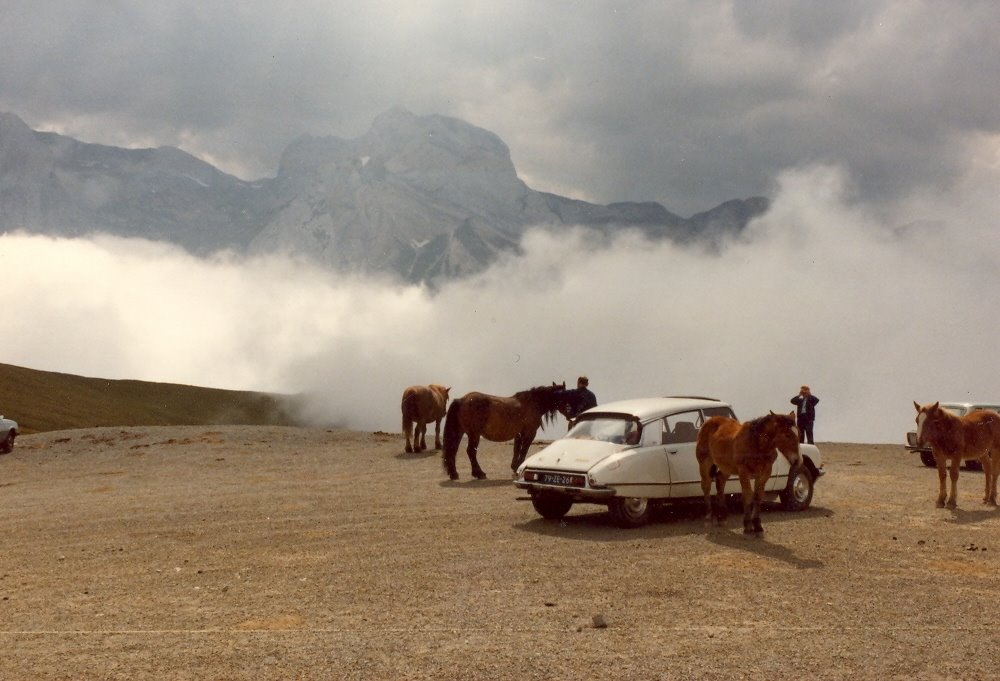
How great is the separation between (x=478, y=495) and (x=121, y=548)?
7.50 metres

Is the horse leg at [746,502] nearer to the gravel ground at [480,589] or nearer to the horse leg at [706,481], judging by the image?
the gravel ground at [480,589]

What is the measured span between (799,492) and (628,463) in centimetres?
435

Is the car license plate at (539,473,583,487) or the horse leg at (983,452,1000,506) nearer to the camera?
the car license plate at (539,473,583,487)

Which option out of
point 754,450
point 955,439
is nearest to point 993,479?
point 955,439

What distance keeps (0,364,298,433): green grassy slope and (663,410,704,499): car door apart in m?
85.1

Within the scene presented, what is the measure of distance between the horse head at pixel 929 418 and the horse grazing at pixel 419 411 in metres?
15.9

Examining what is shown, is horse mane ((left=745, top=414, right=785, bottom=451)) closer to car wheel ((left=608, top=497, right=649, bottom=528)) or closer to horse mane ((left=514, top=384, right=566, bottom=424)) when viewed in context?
car wheel ((left=608, top=497, right=649, bottom=528))

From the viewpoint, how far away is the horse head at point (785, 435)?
1322 centimetres

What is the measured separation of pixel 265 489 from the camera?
20688 millimetres

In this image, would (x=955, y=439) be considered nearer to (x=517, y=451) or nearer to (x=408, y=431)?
(x=517, y=451)

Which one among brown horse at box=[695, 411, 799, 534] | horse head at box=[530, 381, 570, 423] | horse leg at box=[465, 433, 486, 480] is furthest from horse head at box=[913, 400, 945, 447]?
horse leg at box=[465, 433, 486, 480]

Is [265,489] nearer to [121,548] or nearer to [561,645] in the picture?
[121,548]

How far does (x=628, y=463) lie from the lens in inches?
543

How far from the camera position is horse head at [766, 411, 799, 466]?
13219 millimetres
